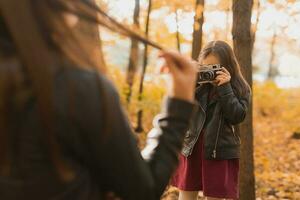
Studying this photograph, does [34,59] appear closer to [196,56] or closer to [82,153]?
[82,153]

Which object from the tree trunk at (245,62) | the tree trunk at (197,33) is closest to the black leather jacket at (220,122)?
the tree trunk at (245,62)

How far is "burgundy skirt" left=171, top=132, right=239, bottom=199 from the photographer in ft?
13.3

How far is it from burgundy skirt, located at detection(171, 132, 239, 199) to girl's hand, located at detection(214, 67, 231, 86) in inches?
20.1

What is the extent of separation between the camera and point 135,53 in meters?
1.39

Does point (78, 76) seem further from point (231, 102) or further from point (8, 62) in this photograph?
point (231, 102)

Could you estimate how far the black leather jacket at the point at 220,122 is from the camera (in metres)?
3.93

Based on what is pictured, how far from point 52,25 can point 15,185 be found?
375 mm

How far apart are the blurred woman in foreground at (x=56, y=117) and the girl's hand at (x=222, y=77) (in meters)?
2.92

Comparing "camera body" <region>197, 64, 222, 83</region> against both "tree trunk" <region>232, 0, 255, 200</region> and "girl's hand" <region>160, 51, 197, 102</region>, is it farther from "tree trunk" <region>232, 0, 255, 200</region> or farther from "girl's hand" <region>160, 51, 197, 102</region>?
"girl's hand" <region>160, 51, 197, 102</region>

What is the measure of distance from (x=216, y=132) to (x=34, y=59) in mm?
3156

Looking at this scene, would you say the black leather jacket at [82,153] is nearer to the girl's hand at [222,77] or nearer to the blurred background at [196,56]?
the girl's hand at [222,77]

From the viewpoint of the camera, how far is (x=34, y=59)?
96 centimetres

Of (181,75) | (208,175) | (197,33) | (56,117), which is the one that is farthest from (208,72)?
(197,33)

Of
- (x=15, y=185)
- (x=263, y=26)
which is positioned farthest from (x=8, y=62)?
(x=263, y=26)
